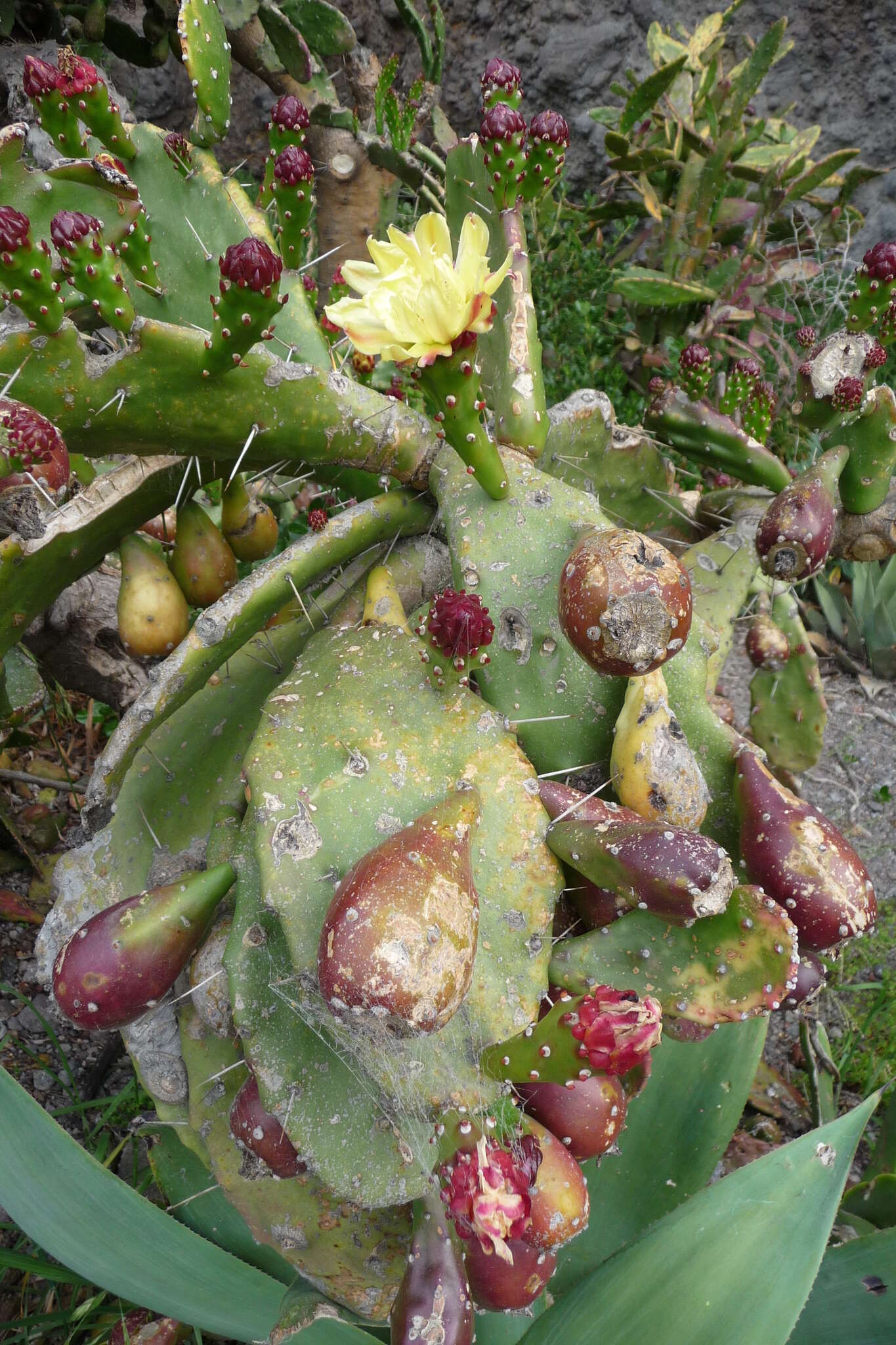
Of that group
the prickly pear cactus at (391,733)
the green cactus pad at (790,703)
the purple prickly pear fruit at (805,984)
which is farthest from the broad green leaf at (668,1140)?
the green cactus pad at (790,703)

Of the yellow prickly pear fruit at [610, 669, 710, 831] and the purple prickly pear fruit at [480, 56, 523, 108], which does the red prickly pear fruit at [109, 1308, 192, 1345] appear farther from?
the purple prickly pear fruit at [480, 56, 523, 108]

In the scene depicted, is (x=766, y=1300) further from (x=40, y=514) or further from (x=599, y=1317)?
(x=40, y=514)

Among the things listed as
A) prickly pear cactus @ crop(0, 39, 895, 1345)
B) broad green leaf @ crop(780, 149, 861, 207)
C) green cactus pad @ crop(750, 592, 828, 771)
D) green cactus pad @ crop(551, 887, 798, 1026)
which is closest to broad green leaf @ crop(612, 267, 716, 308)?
broad green leaf @ crop(780, 149, 861, 207)

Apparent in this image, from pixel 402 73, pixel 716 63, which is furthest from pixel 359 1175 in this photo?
pixel 402 73

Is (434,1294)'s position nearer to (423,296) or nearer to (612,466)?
(423,296)

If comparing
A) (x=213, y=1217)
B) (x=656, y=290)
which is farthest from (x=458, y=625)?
(x=656, y=290)
